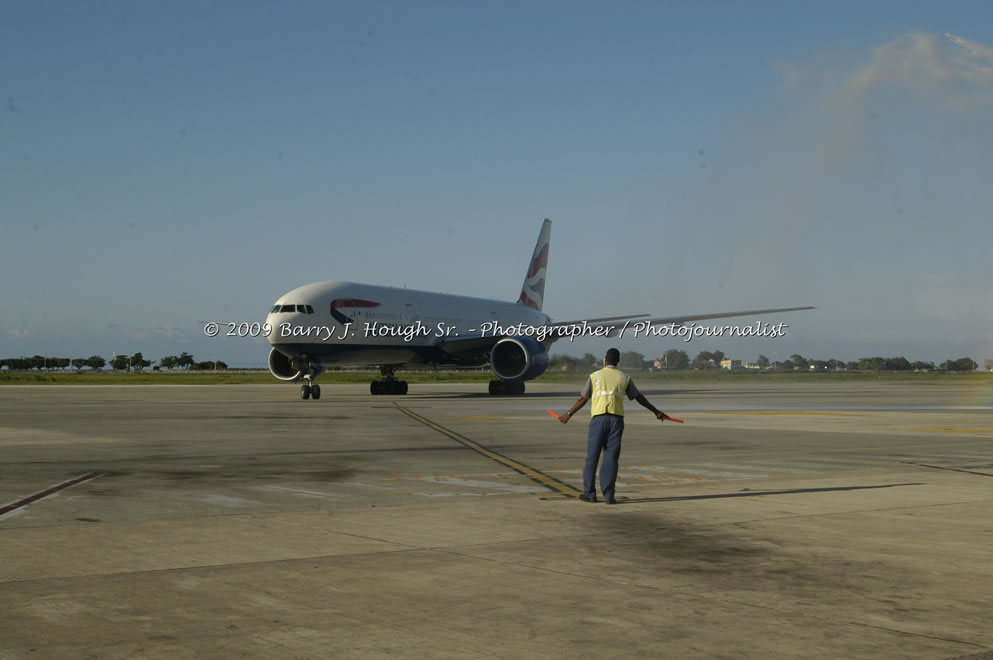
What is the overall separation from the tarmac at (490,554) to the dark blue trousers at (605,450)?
0.31 m

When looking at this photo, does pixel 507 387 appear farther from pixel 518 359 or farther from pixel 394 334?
pixel 394 334

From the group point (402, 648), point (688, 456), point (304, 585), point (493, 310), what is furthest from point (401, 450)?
point (493, 310)

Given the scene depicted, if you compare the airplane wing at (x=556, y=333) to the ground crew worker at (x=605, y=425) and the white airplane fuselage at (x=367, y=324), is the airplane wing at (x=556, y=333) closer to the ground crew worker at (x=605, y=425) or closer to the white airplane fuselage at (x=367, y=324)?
the white airplane fuselage at (x=367, y=324)

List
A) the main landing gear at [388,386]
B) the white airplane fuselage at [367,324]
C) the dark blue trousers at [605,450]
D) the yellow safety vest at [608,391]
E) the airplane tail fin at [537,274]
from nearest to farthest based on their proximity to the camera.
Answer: the dark blue trousers at [605,450] < the yellow safety vest at [608,391] < the white airplane fuselage at [367,324] < the main landing gear at [388,386] < the airplane tail fin at [537,274]

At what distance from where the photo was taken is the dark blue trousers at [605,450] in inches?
414

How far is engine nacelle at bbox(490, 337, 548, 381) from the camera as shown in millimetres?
39969

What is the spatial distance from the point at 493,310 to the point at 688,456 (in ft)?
117

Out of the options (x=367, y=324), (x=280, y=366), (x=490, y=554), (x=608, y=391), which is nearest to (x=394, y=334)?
(x=367, y=324)

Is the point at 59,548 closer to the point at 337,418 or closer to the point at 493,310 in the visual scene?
the point at 337,418

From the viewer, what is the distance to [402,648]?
16.4ft

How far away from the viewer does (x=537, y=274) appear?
2354 inches

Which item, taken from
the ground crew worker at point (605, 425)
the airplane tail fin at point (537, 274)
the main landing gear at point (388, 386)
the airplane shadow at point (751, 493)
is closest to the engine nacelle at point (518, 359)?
the main landing gear at point (388, 386)

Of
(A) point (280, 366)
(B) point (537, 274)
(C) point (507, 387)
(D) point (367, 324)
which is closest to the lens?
(D) point (367, 324)

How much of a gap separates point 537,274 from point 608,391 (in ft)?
160
